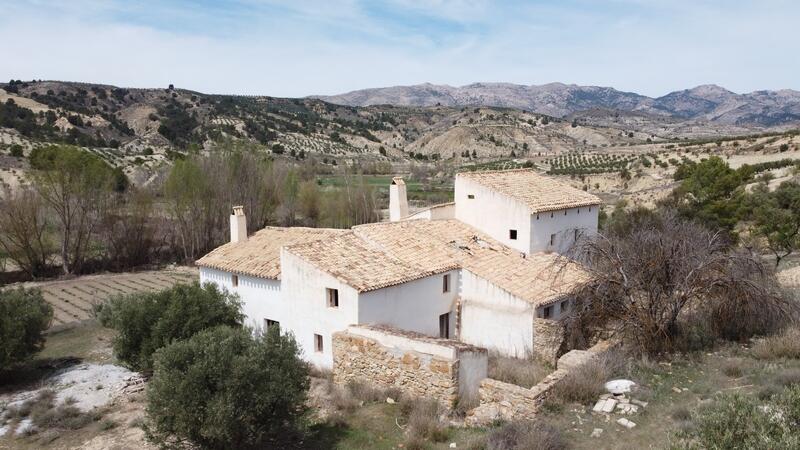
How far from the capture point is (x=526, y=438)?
28.8 ft

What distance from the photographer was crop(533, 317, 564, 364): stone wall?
50.5 ft

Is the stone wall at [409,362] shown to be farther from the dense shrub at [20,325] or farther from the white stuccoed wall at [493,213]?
the dense shrub at [20,325]

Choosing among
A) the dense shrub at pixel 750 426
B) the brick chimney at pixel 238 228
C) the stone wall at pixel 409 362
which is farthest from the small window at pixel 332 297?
the dense shrub at pixel 750 426

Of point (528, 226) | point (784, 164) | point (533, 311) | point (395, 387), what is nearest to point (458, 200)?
point (528, 226)

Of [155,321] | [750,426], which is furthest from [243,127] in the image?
[750,426]

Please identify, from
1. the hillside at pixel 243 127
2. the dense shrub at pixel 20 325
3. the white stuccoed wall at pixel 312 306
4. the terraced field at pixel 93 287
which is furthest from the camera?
the hillside at pixel 243 127

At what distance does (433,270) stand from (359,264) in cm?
233

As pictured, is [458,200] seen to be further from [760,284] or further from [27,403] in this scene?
[27,403]

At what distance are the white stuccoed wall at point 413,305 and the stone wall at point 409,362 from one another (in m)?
0.99

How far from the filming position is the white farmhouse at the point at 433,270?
15898 mm

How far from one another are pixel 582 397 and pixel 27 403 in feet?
46.8

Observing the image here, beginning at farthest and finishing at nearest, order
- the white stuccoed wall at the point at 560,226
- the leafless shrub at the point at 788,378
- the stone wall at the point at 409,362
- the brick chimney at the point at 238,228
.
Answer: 1. the brick chimney at the point at 238,228
2. the white stuccoed wall at the point at 560,226
3. the stone wall at the point at 409,362
4. the leafless shrub at the point at 788,378

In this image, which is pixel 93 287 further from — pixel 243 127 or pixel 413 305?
pixel 243 127

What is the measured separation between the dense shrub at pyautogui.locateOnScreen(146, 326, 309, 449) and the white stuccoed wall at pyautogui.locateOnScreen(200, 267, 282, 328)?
662 cm
